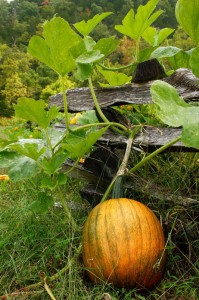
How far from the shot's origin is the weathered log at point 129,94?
1.41 metres

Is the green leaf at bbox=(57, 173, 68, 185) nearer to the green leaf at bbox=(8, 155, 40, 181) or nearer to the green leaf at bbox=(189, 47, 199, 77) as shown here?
the green leaf at bbox=(8, 155, 40, 181)

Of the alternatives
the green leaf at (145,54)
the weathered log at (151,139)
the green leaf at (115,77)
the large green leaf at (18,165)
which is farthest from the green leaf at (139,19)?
the large green leaf at (18,165)

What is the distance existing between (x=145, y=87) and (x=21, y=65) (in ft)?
71.6

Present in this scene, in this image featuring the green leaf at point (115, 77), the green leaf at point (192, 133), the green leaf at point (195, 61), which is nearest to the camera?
the green leaf at point (192, 133)

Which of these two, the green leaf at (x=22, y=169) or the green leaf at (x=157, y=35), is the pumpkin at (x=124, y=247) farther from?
the green leaf at (x=157, y=35)

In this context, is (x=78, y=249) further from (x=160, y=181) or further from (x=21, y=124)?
(x=21, y=124)

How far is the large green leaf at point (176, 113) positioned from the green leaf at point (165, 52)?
51 centimetres

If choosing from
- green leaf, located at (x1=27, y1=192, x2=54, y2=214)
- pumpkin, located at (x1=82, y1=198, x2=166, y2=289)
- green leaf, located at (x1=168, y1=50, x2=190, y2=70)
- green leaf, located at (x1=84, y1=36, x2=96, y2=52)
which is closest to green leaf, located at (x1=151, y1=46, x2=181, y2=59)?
green leaf, located at (x1=168, y1=50, x2=190, y2=70)

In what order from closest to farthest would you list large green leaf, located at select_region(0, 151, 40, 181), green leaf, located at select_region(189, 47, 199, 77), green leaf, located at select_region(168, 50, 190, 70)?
green leaf, located at select_region(189, 47, 199, 77)
large green leaf, located at select_region(0, 151, 40, 181)
green leaf, located at select_region(168, 50, 190, 70)

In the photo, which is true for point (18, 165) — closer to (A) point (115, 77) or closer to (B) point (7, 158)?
(B) point (7, 158)

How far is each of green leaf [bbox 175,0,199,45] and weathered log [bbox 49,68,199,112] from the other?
0.15 metres

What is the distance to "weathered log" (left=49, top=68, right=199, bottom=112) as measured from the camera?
1.41 metres

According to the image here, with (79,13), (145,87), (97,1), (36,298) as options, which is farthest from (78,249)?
(97,1)

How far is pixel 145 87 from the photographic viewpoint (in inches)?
63.9
